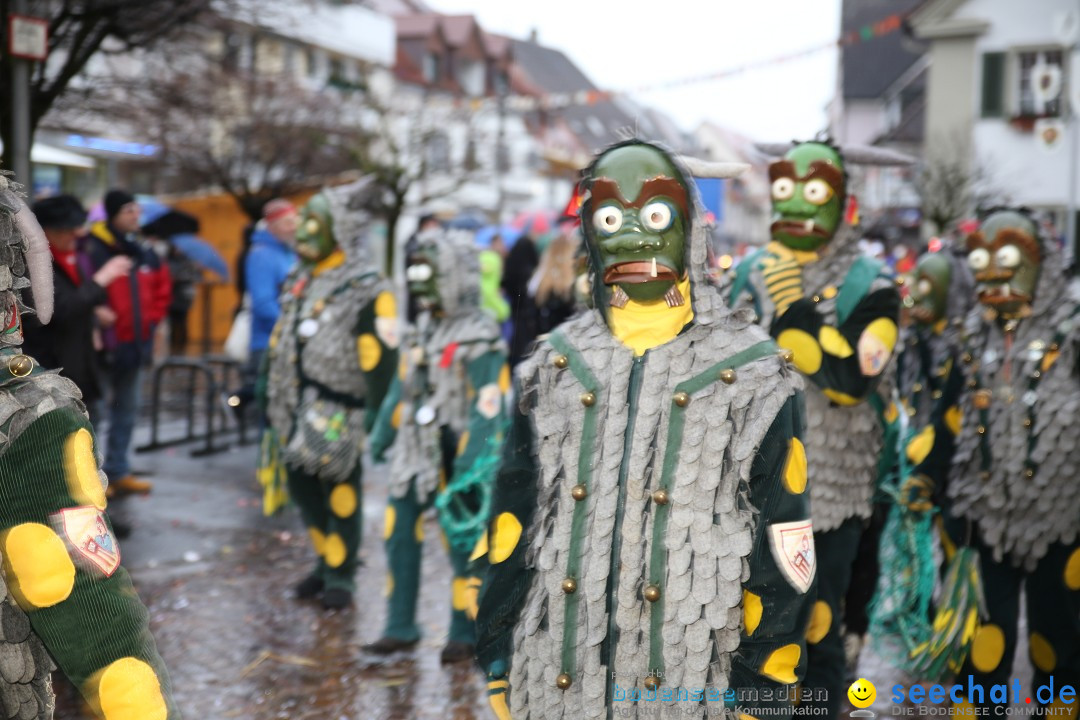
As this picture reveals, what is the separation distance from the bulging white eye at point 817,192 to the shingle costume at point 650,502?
1.84 metres

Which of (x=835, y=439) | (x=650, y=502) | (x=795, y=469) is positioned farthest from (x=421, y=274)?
(x=795, y=469)

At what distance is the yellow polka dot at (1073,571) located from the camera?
438 centimetres

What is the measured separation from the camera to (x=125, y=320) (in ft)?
28.3

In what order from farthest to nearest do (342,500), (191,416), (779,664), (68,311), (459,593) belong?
(191,416), (68,311), (342,500), (459,593), (779,664)

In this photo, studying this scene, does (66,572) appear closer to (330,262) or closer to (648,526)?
(648,526)

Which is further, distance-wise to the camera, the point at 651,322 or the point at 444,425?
the point at 444,425

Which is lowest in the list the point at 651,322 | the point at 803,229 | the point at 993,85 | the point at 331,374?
the point at 331,374

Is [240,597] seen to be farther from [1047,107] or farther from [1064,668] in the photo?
[1047,107]

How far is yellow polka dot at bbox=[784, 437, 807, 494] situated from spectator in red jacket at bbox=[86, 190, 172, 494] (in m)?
6.47

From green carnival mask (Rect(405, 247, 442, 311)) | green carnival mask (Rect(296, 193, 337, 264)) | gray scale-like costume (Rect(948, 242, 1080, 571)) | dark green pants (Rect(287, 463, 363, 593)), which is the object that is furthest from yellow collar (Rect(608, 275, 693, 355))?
green carnival mask (Rect(296, 193, 337, 264))

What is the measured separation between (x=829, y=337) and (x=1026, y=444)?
35.7 inches

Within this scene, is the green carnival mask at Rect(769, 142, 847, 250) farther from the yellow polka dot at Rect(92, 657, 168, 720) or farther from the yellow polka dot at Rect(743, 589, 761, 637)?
the yellow polka dot at Rect(92, 657, 168, 720)

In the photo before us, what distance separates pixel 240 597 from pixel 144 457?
4.37 metres

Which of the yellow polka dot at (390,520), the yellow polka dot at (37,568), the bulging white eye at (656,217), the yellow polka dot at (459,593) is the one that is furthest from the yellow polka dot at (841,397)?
the yellow polka dot at (37,568)
